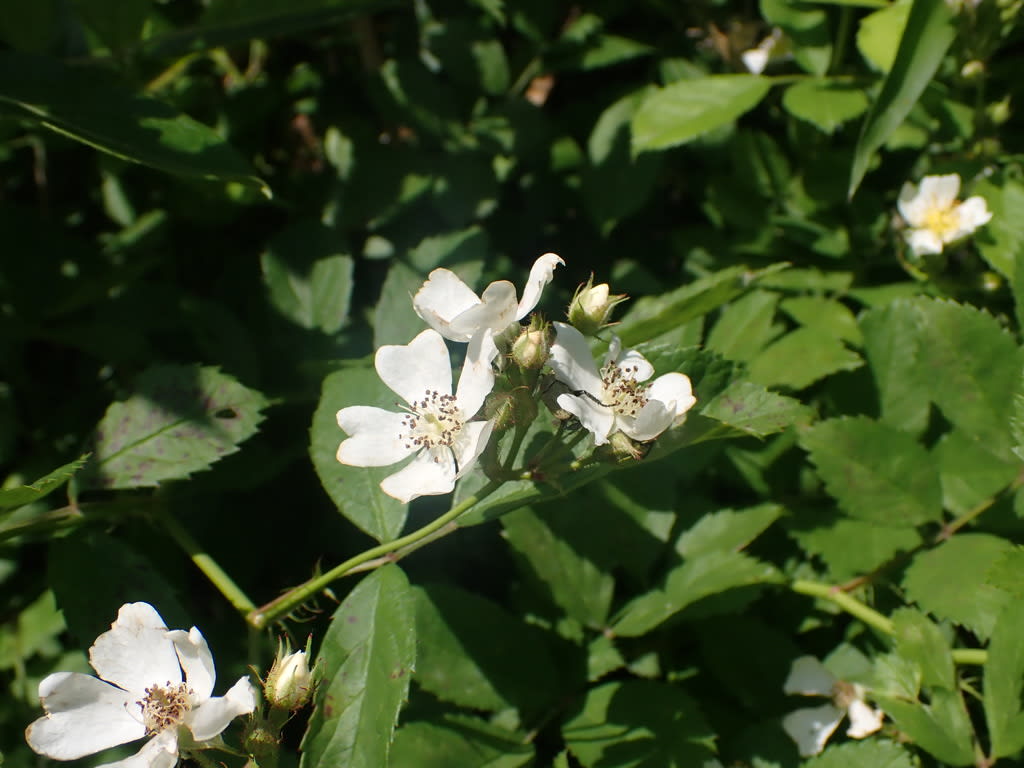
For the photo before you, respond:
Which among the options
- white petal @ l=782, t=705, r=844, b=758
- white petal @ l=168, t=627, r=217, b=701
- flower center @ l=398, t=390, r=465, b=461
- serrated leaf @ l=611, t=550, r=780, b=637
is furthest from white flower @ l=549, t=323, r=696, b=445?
white petal @ l=782, t=705, r=844, b=758

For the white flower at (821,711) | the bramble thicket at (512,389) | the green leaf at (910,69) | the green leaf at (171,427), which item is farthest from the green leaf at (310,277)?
the white flower at (821,711)

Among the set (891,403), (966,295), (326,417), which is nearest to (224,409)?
(326,417)

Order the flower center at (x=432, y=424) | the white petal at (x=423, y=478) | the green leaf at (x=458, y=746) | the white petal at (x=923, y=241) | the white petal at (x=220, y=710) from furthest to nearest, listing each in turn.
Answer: the white petal at (x=923, y=241), the green leaf at (x=458, y=746), the flower center at (x=432, y=424), the white petal at (x=423, y=478), the white petal at (x=220, y=710)

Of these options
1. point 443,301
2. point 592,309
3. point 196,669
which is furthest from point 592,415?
point 196,669

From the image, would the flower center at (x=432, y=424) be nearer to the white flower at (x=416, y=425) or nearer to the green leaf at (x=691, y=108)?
the white flower at (x=416, y=425)

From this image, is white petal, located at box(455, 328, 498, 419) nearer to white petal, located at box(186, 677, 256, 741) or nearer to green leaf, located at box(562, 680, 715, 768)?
white petal, located at box(186, 677, 256, 741)
